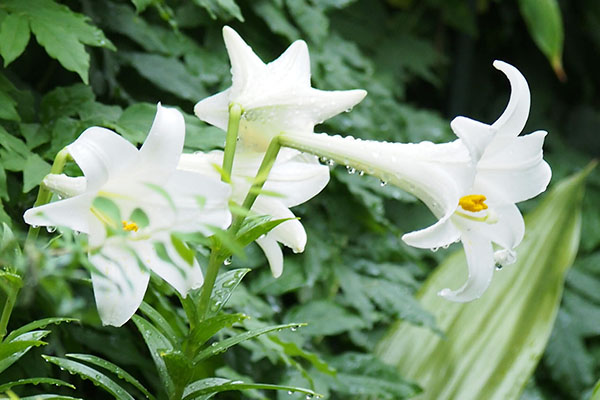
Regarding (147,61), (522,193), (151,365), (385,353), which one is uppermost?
(522,193)

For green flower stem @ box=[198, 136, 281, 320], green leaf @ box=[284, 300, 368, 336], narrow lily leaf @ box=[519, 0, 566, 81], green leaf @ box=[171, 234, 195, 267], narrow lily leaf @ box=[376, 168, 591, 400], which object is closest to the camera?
green leaf @ box=[171, 234, 195, 267]

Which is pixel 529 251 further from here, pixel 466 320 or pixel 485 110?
pixel 485 110

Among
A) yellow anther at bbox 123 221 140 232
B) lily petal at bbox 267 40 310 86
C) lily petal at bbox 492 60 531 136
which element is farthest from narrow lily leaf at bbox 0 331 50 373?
lily petal at bbox 492 60 531 136

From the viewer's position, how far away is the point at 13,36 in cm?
103

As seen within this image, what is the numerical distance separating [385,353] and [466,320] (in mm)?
192

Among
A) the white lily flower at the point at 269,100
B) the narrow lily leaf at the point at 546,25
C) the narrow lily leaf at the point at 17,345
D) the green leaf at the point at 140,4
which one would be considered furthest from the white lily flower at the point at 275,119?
the narrow lily leaf at the point at 546,25

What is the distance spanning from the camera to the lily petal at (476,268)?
0.76 m

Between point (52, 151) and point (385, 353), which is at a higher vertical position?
point (52, 151)

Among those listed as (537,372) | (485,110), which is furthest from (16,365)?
(485,110)

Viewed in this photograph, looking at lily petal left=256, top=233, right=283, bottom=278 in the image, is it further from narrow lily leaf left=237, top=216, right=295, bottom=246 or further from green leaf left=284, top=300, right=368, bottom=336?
green leaf left=284, top=300, right=368, bottom=336

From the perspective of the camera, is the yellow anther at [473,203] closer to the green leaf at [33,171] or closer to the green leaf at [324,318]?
the green leaf at [33,171]

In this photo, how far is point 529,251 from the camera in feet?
6.13

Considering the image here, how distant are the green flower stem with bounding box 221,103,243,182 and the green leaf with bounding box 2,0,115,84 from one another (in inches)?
13.3

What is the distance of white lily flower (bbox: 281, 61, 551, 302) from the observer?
0.74 m
